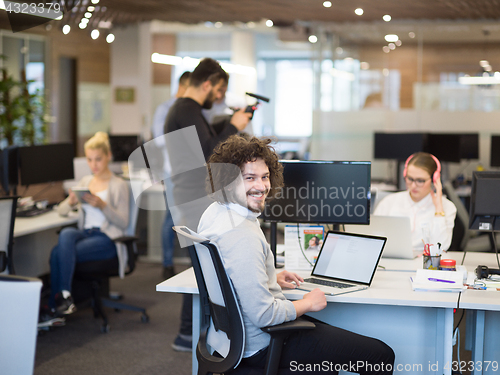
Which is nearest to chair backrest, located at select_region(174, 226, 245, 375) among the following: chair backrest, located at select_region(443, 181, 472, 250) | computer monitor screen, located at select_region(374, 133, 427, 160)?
chair backrest, located at select_region(443, 181, 472, 250)

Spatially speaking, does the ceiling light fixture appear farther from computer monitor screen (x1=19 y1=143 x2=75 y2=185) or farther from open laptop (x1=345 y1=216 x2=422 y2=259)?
open laptop (x1=345 y1=216 x2=422 y2=259)

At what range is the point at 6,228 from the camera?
3238mm

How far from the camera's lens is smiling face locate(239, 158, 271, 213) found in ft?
6.71

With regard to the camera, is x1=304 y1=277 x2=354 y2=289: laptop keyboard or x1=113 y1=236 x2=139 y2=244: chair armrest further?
x1=113 y1=236 x2=139 y2=244: chair armrest

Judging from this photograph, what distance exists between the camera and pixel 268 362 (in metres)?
1.90

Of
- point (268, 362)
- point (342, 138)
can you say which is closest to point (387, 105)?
point (342, 138)

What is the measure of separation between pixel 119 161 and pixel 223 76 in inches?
126

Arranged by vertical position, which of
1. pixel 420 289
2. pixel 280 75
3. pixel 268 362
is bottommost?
pixel 268 362

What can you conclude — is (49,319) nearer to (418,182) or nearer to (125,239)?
(125,239)

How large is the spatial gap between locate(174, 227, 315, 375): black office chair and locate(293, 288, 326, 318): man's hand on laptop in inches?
2.6

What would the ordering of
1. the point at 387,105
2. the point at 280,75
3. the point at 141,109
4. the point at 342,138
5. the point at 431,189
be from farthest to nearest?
the point at 280,75 → the point at 141,109 → the point at 387,105 → the point at 342,138 → the point at 431,189

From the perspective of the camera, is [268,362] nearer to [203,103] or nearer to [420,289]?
[420,289]

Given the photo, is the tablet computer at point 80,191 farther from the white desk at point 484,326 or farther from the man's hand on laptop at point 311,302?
the white desk at point 484,326

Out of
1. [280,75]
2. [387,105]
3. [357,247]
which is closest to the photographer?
[357,247]
